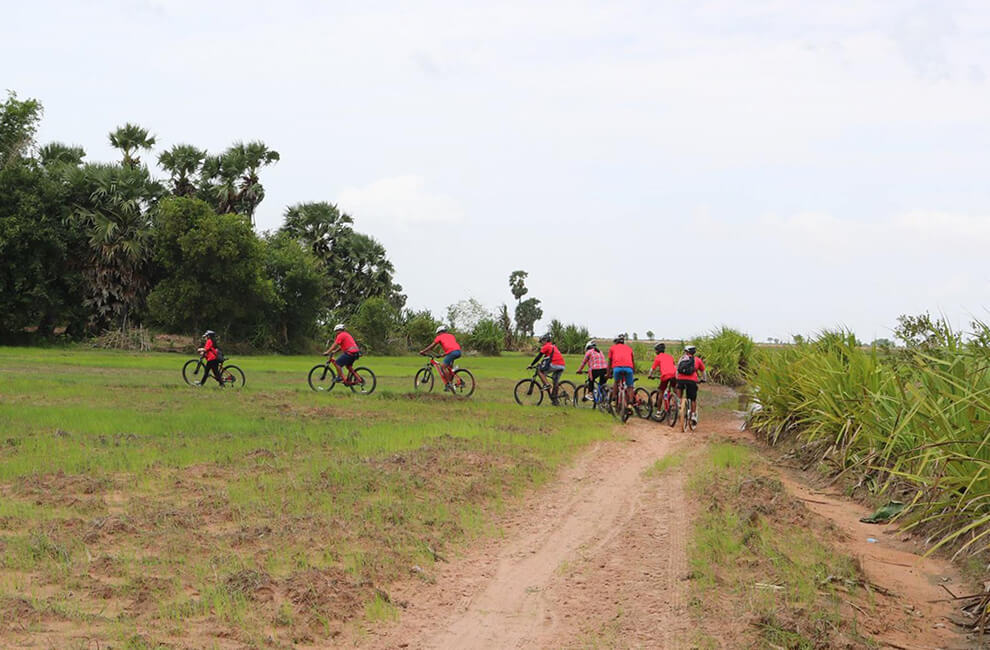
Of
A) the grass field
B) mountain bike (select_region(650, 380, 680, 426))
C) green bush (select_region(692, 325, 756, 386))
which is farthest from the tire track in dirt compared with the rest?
green bush (select_region(692, 325, 756, 386))

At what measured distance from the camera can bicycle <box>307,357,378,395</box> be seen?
22984 millimetres

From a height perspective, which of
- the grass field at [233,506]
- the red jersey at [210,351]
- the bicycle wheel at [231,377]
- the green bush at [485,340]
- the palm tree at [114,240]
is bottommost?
the grass field at [233,506]

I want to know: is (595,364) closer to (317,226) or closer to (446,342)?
(446,342)

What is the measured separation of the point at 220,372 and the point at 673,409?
12.4 metres

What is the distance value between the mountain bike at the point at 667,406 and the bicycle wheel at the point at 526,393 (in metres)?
3.39

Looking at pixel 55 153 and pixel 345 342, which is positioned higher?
pixel 55 153

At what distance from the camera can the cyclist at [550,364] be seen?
71.9 feet

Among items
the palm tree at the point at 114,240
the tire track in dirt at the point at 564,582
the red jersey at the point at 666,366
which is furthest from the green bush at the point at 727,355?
the palm tree at the point at 114,240

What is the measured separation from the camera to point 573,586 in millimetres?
6887

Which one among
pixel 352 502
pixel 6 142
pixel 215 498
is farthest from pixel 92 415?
pixel 6 142

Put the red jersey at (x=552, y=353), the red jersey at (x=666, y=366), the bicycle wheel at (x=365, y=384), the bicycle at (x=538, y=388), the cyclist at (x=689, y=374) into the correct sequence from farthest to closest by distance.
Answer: the bicycle wheel at (x=365, y=384)
the bicycle at (x=538, y=388)
the red jersey at (x=552, y=353)
the red jersey at (x=666, y=366)
the cyclist at (x=689, y=374)

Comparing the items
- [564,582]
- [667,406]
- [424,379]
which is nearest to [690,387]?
[667,406]

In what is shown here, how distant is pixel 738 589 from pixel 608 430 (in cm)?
1098

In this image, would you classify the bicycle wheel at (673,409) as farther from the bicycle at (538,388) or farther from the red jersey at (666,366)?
the bicycle at (538,388)
